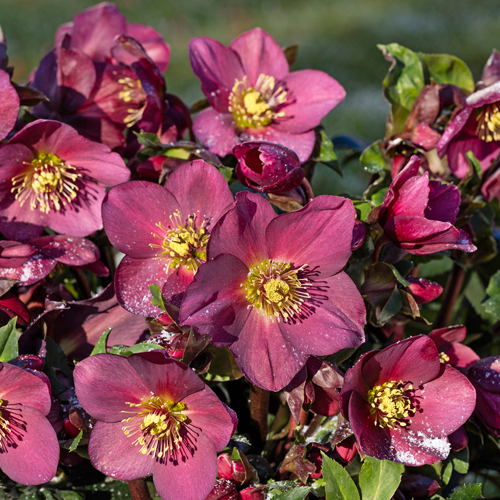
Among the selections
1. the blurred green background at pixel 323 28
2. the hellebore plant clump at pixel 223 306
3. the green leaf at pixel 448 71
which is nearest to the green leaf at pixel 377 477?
the hellebore plant clump at pixel 223 306

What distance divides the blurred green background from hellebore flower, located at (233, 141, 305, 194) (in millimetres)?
2463

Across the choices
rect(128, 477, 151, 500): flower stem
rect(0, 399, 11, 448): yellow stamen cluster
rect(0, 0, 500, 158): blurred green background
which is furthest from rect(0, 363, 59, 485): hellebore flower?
rect(0, 0, 500, 158): blurred green background

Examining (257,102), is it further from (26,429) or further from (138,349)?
(26,429)

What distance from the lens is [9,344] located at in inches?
26.5

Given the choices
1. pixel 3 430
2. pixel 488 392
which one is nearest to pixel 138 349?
pixel 3 430

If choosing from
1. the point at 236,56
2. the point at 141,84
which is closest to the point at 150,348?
the point at 141,84

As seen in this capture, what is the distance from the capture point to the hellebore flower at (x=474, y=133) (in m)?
0.83

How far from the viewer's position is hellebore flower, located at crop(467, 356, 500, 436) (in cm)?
72

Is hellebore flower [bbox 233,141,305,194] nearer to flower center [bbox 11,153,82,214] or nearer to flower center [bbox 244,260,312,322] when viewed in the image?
flower center [bbox 244,260,312,322]

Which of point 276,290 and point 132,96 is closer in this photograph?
point 276,290

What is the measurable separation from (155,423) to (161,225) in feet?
0.72

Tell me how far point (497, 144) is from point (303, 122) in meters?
0.29

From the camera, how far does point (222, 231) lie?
2.02ft

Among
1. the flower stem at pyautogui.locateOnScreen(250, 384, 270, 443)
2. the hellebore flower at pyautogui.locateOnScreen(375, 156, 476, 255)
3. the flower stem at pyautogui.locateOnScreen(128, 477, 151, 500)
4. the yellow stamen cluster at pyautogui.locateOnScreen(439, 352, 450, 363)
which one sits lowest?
the flower stem at pyautogui.locateOnScreen(128, 477, 151, 500)
